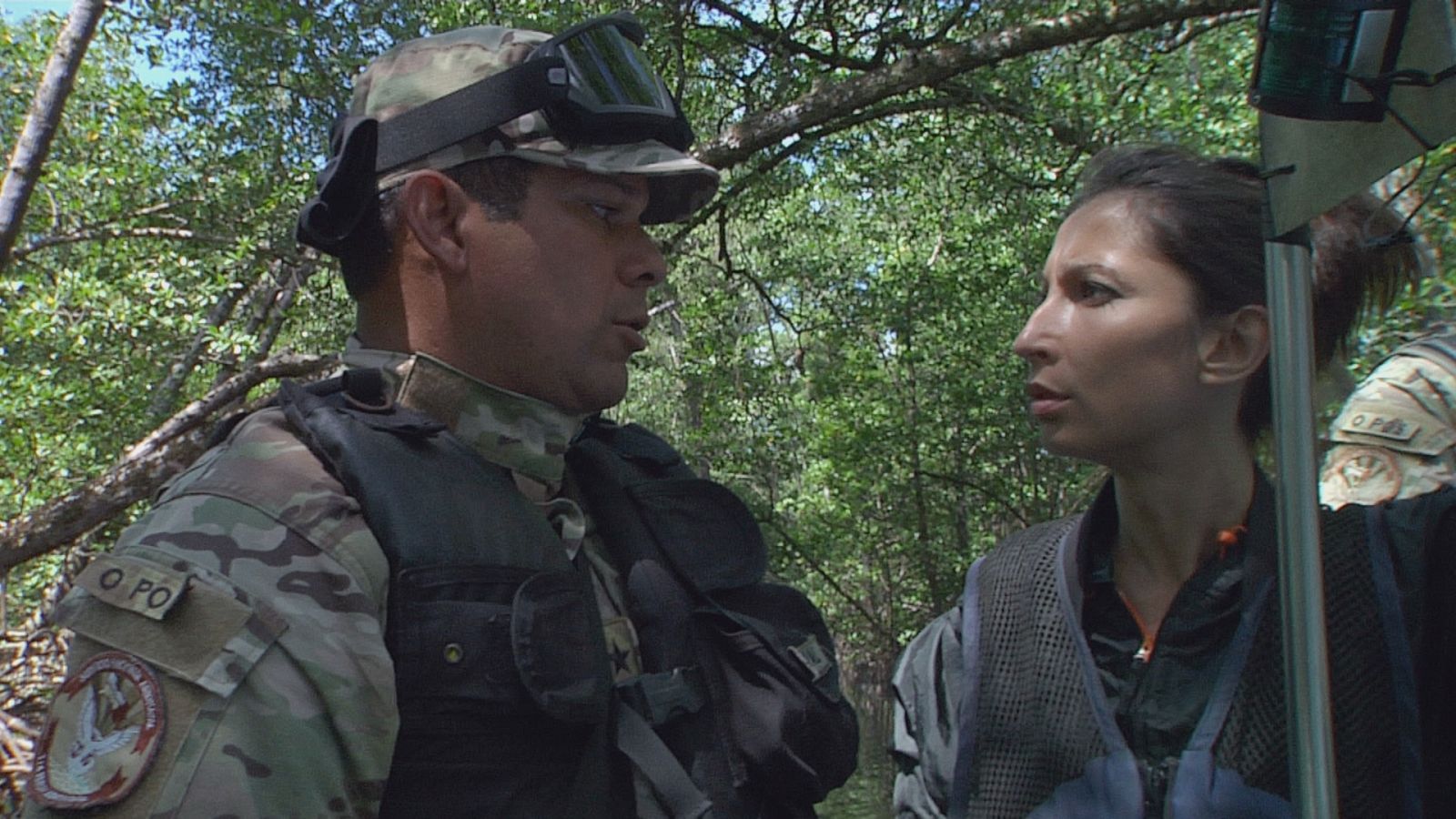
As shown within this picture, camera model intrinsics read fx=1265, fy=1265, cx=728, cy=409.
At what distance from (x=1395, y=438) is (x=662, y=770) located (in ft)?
5.85

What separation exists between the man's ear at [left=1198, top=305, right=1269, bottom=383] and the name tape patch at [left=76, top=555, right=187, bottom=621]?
147 centimetres

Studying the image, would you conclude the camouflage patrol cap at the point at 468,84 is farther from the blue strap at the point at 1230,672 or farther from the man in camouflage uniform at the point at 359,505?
the blue strap at the point at 1230,672

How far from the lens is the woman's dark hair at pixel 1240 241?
1.95 meters

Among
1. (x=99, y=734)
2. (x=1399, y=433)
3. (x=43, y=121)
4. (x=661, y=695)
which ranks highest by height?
(x=43, y=121)

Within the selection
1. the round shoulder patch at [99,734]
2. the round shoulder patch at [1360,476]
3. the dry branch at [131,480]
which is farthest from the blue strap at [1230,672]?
the dry branch at [131,480]

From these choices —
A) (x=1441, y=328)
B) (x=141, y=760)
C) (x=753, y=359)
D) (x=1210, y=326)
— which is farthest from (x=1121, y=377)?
(x=753, y=359)

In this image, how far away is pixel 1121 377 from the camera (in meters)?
1.91

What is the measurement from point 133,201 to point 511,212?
31.0ft

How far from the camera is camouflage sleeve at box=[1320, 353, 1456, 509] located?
2.58 meters

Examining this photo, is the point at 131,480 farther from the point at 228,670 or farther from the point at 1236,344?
the point at 1236,344

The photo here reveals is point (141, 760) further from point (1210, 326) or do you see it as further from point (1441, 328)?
point (1441, 328)

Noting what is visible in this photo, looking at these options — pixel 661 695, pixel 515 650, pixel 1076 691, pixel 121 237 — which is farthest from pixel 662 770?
pixel 121 237

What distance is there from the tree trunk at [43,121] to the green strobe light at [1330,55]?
7.83m

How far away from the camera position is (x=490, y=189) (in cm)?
187
